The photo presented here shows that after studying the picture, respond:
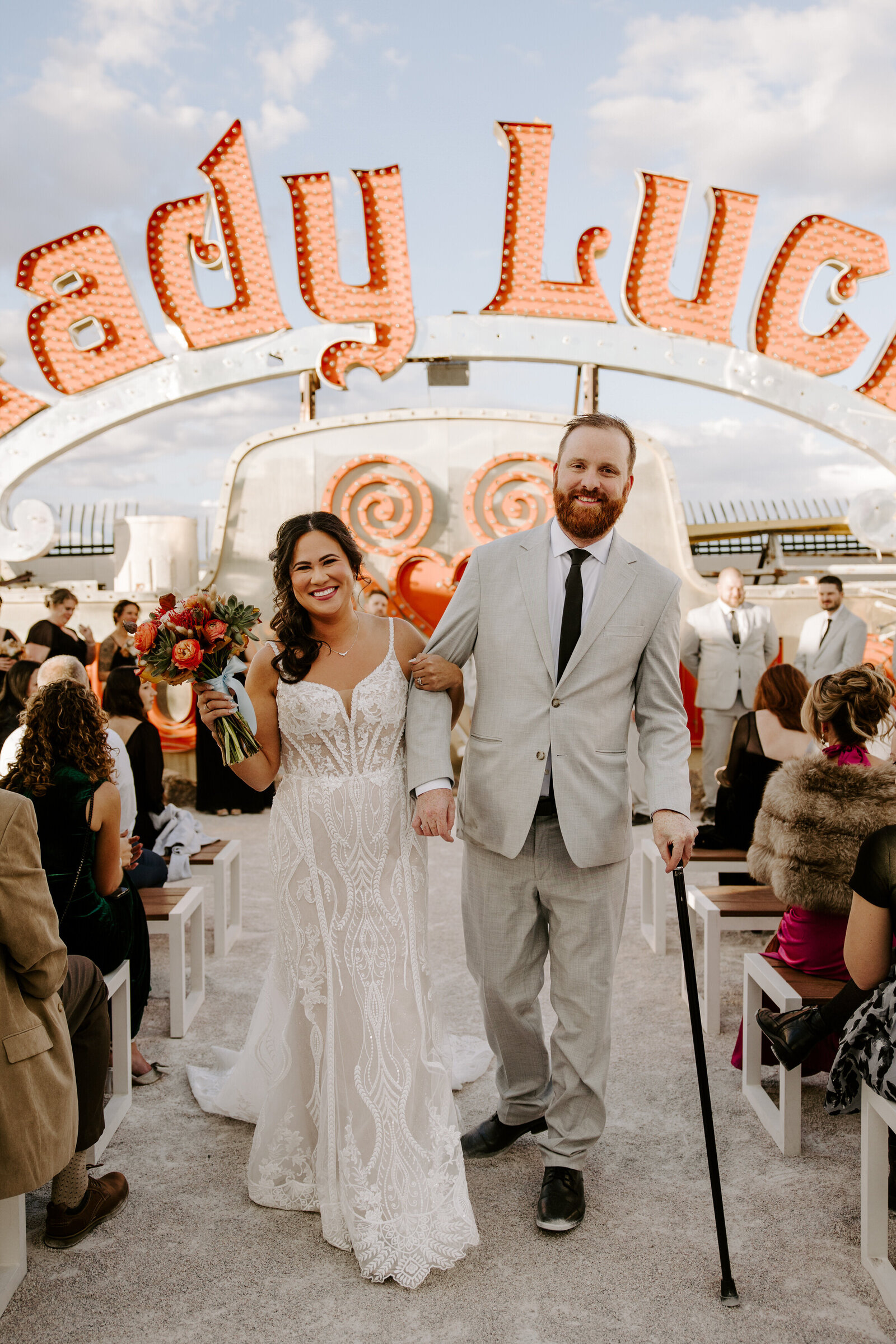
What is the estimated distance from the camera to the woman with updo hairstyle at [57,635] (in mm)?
7621

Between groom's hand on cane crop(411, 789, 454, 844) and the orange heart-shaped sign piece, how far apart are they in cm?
715

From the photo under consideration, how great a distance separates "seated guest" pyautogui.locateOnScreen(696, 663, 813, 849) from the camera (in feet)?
16.3

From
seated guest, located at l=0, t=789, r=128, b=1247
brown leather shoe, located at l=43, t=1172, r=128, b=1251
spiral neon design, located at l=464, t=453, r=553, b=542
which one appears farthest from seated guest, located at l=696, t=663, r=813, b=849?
spiral neon design, located at l=464, t=453, r=553, b=542

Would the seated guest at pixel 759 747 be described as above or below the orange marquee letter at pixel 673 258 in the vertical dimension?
below

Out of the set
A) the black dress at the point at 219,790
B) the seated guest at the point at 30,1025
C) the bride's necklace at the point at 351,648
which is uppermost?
the bride's necklace at the point at 351,648

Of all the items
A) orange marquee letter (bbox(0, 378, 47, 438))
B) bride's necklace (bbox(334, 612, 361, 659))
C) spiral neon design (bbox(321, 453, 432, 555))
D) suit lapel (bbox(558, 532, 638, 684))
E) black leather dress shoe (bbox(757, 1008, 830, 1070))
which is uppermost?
orange marquee letter (bbox(0, 378, 47, 438))

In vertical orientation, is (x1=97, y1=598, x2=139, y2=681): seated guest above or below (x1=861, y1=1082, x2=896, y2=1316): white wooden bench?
above

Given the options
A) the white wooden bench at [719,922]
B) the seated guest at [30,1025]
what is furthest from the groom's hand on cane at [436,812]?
the white wooden bench at [719,922]

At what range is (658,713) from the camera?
9.04ft

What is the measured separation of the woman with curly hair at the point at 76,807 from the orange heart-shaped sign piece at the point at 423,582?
657cm

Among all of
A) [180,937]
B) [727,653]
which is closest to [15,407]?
[727,653]

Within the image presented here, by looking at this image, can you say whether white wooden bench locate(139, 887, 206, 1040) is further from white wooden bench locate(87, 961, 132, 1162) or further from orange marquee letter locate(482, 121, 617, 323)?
orange marquee letter locate(482, 121, 617, 323)

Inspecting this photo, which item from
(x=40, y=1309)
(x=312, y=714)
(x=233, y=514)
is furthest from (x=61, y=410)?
(x=40, y=1309)

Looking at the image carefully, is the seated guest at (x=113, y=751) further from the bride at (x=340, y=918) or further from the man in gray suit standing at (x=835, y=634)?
the man in gray suit standing at (x=835, y=634)
